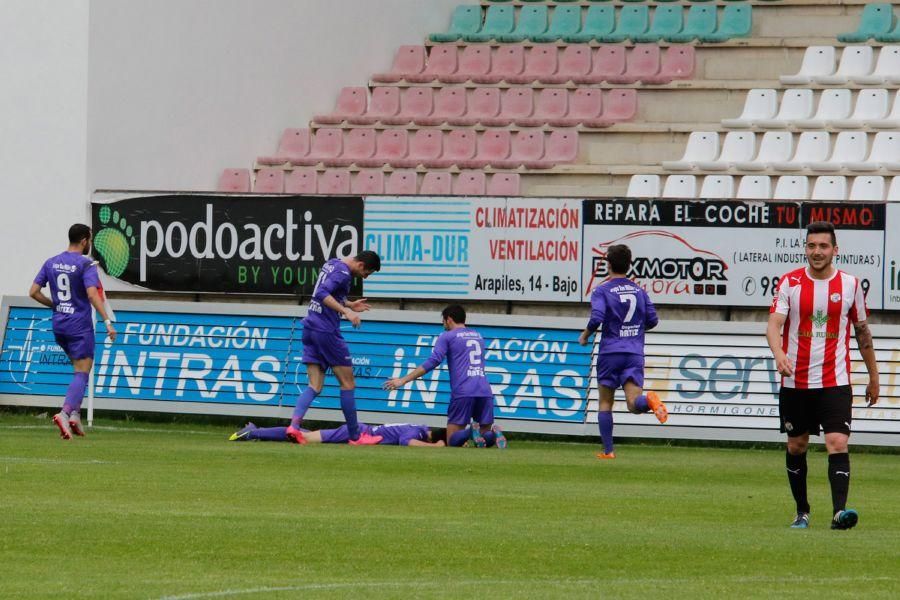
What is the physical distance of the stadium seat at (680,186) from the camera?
22.8m

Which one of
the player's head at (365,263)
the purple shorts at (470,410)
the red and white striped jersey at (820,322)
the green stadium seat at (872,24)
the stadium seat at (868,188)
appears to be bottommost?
the purple shorts at (470,410)

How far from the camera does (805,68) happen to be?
24.8 metres

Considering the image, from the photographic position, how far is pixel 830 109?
78.2 ft

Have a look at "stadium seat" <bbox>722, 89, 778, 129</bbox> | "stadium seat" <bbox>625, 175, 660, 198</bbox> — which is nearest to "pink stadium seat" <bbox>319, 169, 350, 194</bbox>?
"stadium seat" <bbox>625, 175, 660, 198</bbox>

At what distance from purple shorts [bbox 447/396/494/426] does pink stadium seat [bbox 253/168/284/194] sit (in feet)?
25.3

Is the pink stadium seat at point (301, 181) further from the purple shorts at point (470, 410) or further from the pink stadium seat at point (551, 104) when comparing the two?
the purple shorts at point (470, 410)

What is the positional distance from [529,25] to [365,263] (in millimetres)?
12357

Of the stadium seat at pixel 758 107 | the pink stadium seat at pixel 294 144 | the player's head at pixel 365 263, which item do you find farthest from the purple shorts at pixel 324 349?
the stadium seat at pixel 758 107

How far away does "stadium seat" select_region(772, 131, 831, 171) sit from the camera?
23178 mm

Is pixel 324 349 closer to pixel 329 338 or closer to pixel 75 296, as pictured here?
pixel 329 338

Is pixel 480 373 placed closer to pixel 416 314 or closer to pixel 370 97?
pixel 416 314

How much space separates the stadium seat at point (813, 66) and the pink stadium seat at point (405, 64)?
5.80 metres

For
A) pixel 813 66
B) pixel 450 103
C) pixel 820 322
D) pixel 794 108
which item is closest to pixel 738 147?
pixel 794 108

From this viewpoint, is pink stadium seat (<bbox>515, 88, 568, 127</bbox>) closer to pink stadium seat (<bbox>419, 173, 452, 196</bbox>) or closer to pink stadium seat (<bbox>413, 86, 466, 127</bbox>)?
pink stadium seat (<bbox>413, 86, 466, 127</bbox>)
